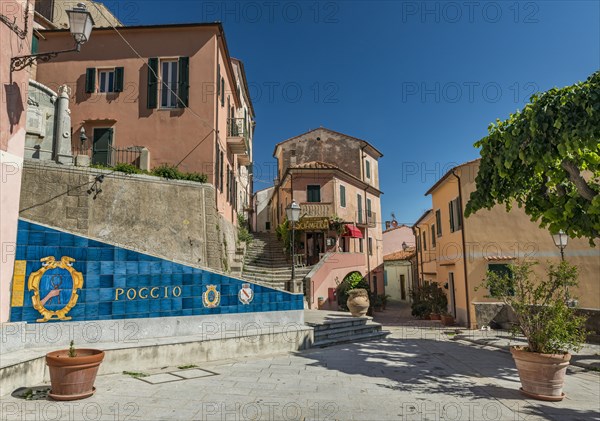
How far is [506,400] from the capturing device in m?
6.62

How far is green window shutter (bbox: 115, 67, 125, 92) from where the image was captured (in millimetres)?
16359

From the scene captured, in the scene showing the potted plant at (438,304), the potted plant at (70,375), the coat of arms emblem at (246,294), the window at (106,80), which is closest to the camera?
the potted plant at (70,375)

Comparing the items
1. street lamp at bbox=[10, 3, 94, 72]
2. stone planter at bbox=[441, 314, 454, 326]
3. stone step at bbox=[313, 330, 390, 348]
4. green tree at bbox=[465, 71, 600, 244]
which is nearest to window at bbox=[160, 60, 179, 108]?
street lamp at bbox=[10, 3, 94, 72]

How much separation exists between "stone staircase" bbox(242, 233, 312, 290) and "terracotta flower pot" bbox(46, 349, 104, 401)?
30.0 feet

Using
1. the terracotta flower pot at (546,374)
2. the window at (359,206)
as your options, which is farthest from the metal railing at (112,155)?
the window at (359,206)

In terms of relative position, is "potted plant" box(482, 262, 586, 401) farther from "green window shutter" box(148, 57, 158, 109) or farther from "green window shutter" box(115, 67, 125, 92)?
"green window shutter" box(115, 67, 125, 92)

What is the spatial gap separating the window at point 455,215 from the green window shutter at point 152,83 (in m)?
14.9

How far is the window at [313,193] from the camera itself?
89.4ft

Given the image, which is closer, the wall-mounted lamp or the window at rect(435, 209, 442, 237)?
the wall-mounted lamp

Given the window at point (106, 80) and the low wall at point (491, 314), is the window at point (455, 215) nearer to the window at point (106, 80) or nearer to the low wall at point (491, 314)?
the low wall at point (491, 314)

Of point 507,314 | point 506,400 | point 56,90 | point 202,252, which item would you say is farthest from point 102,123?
point 507,314

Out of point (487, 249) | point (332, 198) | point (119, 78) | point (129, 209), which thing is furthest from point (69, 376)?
point (332, 198)

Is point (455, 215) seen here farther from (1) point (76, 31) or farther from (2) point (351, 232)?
(1) point (76, 31)

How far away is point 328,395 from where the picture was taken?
6.61 meters
